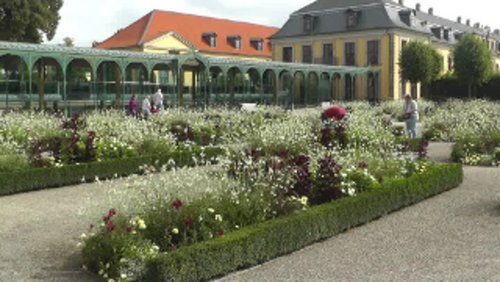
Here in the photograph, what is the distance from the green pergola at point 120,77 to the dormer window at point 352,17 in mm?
7026

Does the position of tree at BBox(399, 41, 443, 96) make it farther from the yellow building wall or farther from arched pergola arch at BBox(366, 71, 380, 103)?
the yellow building wall

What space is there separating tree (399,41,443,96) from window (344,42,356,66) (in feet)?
24.7

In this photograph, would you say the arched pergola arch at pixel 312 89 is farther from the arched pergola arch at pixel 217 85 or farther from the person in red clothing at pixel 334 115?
the person in red clothing at pixel 334 115

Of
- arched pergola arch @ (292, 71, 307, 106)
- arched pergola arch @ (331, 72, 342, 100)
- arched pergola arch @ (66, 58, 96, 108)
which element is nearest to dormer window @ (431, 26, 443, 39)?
arched pergola arch @ (331, 72, 342, 100)

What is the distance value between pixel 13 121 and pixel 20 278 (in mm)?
9608

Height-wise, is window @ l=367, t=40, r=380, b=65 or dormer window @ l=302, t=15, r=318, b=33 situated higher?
dormer window @ l=302, t=15, r=318, b=33

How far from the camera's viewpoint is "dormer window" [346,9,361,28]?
156 feet

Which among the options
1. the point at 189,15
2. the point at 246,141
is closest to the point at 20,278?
the point at 246,141

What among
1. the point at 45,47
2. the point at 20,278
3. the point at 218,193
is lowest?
the point at 20,278

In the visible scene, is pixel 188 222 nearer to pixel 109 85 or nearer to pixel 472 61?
pixel 109 85

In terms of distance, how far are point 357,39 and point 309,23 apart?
5.08 m

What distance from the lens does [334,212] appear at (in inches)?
253

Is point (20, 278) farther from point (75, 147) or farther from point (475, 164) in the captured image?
point (475, 164)

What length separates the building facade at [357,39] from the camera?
A: 1812 inches
